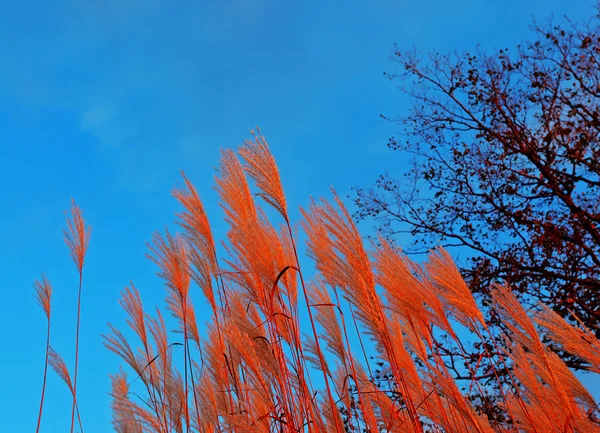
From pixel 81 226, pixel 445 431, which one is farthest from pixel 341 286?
pixel 81 226

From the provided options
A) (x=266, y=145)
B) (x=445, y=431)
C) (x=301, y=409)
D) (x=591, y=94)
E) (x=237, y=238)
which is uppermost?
(x=591, y=94)

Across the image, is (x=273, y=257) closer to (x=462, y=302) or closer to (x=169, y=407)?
(x=462, y=302)

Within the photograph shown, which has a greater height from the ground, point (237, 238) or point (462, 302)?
point (237, 238)

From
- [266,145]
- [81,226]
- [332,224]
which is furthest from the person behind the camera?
[81,226]

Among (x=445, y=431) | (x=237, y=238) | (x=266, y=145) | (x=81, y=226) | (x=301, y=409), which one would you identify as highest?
(x=81, y=226)

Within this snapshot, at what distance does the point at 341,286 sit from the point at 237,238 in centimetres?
46

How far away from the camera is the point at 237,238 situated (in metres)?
2.41

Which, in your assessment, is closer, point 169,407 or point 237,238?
point 237,238

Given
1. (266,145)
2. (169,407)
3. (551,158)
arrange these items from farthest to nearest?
(551,158) < (169,407) < (266,145)

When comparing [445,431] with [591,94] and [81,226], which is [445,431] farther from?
[591,94]

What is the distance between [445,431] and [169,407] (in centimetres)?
136

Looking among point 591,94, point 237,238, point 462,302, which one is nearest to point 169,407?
point 237,238

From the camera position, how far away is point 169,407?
9.91 feet

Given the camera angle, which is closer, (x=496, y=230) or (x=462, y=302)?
(x=462, y=302)
